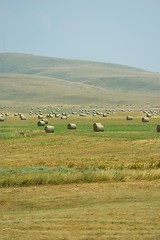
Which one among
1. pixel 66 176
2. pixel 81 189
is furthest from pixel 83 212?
pixel 66 176

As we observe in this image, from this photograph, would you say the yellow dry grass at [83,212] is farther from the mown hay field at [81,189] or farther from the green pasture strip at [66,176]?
the green pasture strip at [66,176]

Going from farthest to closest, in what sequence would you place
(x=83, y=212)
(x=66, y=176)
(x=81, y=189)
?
(x=66, y=176)
(x=81, y=189)
(x=83, y=212)

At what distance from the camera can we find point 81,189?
26.6m

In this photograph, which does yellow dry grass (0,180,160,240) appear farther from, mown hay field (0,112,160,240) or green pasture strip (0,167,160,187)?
green pasture strip (0,167,160,187)

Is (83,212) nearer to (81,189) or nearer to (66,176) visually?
(81,189)

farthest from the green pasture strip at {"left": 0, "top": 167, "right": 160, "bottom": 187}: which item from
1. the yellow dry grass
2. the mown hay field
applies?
the yellow dry grass

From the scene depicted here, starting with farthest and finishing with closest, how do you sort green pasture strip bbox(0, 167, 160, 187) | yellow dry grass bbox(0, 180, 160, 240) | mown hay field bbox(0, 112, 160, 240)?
green pasture strip bbox(0, 167, 160, 187), mown hay field bbox(0, 112, 160, 240), yellow dry grass bbox(0, 180, 160, 240)

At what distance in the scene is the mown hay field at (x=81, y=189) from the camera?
17984 millimetres

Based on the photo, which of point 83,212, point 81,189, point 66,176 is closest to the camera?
point 83,212

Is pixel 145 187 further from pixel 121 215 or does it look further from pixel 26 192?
pixel 121 215

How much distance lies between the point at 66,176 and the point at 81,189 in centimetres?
231

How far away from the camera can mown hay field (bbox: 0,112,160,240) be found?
1798cm

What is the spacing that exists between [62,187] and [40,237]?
10.4 m

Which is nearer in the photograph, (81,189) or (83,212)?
(83,212)
